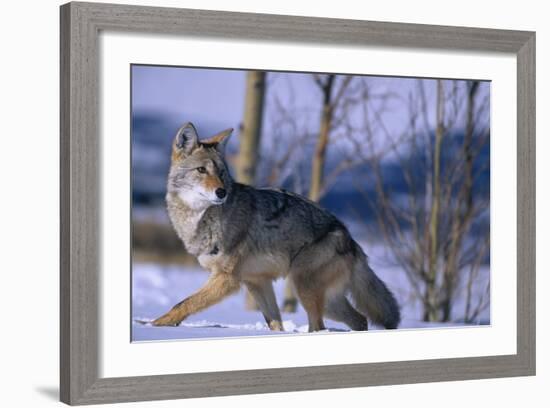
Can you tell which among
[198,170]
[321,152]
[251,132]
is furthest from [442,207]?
[198,170]

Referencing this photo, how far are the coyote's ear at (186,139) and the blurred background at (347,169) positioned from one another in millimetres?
45

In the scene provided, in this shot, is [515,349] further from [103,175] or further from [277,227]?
[103,175]

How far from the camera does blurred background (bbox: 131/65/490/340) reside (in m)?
6.78

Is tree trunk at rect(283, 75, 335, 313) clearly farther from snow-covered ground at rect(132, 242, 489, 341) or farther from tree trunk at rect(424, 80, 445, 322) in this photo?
tree trunk at rect(424, 80, 445, 322)

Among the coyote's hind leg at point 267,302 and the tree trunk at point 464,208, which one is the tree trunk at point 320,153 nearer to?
the coyote's hind leg at point 267,302

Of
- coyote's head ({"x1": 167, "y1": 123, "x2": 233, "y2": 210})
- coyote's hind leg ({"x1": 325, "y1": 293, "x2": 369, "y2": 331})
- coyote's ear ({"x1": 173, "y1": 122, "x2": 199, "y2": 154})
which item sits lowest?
coyote's hind leg ({"x1": 325, "y1": 293, "x2": 369, "y2": 331})

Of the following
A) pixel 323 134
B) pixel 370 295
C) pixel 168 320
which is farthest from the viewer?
pixel 370 295

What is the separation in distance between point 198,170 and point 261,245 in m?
0.63

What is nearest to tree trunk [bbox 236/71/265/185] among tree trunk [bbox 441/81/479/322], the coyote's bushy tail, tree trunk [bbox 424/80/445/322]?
the coyote's bushy tail

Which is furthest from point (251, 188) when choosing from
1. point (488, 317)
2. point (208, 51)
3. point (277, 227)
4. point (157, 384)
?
point (488, 317)

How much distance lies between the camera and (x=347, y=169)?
744 cm

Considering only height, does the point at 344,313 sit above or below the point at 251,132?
below

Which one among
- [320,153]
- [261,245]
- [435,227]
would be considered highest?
[320,153]

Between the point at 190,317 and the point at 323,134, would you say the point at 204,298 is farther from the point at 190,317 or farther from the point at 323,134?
the point at 323,134
